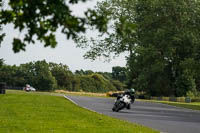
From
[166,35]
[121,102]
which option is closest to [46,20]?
[121,102]

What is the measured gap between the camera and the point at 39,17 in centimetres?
430

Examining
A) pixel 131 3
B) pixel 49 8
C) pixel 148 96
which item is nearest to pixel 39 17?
pixel 49 8

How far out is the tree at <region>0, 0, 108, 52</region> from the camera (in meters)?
4.10

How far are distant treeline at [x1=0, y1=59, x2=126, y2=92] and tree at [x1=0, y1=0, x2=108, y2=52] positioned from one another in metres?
98.1

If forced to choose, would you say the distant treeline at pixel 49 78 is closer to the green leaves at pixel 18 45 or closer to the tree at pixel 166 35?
the tree at pixel 166 35

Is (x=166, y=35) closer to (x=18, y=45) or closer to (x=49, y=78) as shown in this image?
(x=18, y=45)

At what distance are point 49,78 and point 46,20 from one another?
105259 millimetres

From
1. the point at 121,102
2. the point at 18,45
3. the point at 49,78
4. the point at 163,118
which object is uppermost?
the point at 49,78

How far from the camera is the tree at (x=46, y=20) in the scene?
4102 mm

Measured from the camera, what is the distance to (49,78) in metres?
109

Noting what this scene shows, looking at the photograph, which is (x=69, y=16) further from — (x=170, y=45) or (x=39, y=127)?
(x=170, y=45)

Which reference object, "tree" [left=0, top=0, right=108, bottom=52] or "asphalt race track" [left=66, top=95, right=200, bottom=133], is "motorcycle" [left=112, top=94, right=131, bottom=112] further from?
"tree" [left=0, top=0, right=108, bottom=52]

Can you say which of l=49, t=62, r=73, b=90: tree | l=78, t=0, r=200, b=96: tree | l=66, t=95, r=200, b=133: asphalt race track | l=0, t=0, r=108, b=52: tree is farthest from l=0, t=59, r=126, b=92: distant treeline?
l=0, t=0, r=108, b=52: tree

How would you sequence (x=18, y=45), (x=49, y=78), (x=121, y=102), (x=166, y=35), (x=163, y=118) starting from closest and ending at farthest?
(x=18, y=45)
(x=163, y=118)
(x=121, y=102)
(x=166, y=35)
(x=49, y=78)
